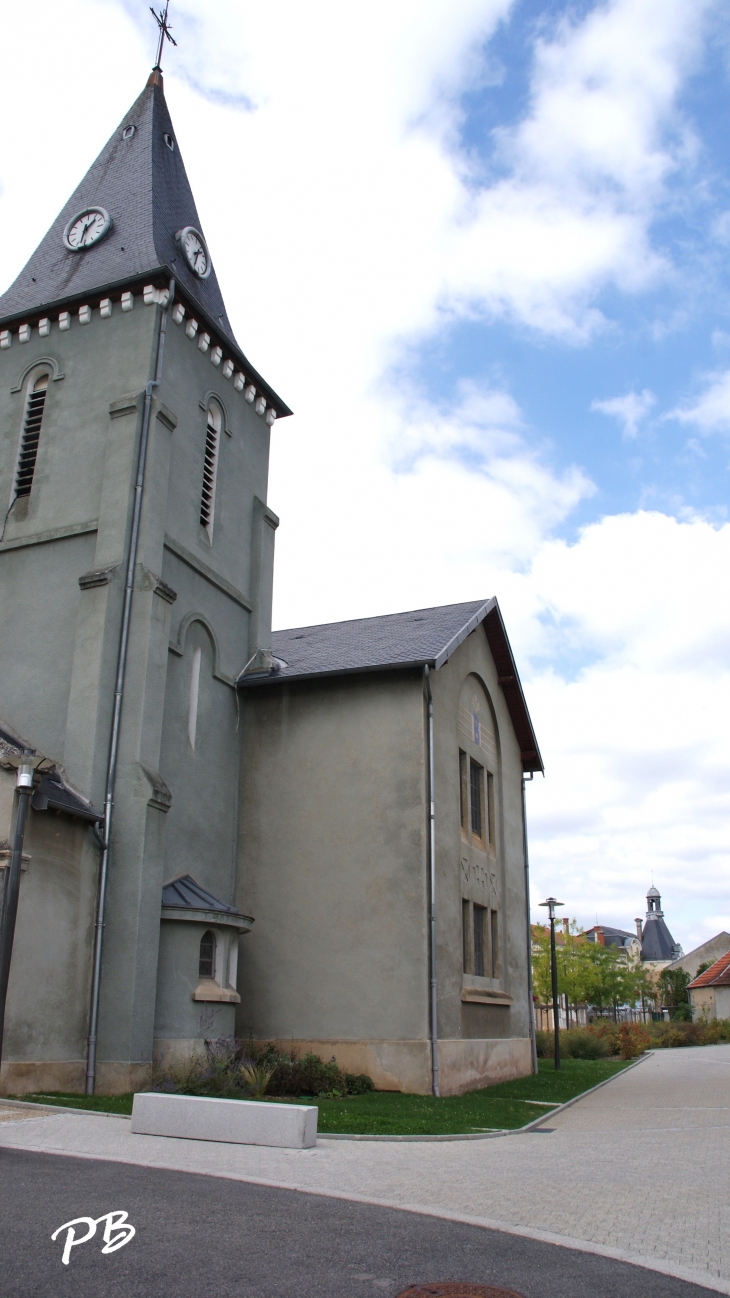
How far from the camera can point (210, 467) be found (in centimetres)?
2230

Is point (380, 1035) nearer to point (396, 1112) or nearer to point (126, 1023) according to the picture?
point (396, 1112)

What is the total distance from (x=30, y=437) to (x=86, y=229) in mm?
6159

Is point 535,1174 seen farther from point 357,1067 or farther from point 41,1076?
point 357,1067

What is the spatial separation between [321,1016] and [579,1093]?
5.98 m

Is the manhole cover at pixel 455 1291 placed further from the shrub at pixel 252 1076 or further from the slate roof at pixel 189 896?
the slate roof at pixel 189 896

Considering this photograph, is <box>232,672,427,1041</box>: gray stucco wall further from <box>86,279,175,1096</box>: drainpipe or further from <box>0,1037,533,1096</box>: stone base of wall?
<box>86,279,175,1096</box>: drainpipe

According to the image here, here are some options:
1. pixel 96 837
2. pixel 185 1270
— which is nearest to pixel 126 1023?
pixel 96 837

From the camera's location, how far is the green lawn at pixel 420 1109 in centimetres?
1238

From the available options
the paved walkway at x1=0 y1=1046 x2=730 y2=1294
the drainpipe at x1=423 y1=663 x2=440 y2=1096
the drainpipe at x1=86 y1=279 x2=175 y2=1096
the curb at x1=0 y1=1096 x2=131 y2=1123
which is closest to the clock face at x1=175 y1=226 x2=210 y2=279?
the drainpipe at x1=86 y1=279 x2=175 y2=1096

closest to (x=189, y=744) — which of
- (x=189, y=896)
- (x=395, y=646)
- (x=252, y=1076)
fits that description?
(x=189, y=896)

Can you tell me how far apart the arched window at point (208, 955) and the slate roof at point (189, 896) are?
20.0 inches

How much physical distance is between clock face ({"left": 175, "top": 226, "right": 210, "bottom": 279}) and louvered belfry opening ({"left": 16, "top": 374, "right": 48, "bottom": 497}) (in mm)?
4966

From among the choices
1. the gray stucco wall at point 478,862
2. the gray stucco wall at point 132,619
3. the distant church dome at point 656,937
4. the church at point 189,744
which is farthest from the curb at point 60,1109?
the distant church dome at point 656,937

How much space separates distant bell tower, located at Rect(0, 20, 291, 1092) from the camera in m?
15.6
